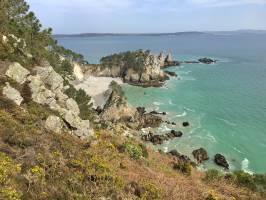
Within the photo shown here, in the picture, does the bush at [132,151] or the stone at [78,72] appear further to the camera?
the stone at [78,72]

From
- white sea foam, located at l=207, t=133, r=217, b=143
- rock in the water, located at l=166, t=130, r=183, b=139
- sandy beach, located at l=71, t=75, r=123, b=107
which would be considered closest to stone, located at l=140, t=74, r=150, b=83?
sandy beach, located at l=71, t=75, r=123, b=107

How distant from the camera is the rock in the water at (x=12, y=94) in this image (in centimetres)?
1823

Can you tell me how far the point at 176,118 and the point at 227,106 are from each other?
13.6 metres

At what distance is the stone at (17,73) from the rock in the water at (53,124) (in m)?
5.34

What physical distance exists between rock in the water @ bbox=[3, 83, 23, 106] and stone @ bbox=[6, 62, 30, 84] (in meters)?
1.90

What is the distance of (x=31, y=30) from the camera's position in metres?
43.1

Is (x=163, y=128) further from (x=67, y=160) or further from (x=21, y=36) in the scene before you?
(x=67, y=160)

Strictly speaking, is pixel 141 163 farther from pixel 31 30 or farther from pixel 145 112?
pixel 145 112

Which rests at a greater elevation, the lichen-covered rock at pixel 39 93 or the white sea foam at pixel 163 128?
the lichen-covered rock at pixel 39 93

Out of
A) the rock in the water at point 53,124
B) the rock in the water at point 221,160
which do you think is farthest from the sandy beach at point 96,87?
the rock in the water at point 53,124

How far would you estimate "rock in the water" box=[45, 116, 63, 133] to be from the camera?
1673 cm

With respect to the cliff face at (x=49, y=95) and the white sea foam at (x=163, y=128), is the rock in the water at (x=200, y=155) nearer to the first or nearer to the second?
the white sea foam at (x=163, y=128)

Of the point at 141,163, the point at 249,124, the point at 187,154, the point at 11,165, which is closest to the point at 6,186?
the point at 11,165

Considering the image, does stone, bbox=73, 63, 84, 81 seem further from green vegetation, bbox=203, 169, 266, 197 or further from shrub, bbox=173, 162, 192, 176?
shrub, bbox=173, 162, 192, 176
